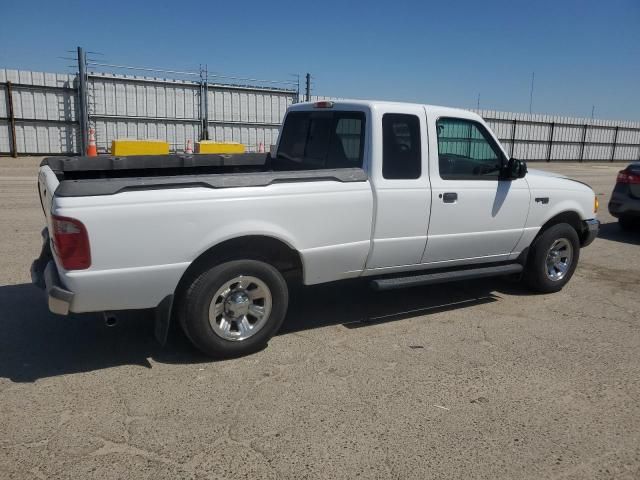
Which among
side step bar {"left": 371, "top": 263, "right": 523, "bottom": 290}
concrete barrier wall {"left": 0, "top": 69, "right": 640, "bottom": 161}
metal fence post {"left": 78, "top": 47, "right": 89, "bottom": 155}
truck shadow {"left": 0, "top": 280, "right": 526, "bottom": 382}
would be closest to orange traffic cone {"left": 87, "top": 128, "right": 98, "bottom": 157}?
metal fence post {"left": 78, "top": 47, "right": 89, "bottom": 155}

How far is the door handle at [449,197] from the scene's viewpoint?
207 inches

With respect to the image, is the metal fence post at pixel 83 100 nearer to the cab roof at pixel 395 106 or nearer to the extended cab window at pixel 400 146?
the cab roof at pixel 395 106

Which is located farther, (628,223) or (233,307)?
(628,223)

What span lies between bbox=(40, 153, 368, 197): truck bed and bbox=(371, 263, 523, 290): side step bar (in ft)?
3.13

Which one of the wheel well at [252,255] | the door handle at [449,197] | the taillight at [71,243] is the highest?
the door handle at [449,197]

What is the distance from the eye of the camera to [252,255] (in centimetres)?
448

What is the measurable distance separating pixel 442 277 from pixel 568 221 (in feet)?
6.86

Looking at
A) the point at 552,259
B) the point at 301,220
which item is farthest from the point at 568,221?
the point at 301,220

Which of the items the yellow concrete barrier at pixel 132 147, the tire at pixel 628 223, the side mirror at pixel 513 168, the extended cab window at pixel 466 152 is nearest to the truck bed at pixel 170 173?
the extended cab window at pixel 466 152

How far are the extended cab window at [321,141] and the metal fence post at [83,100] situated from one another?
15.3 m

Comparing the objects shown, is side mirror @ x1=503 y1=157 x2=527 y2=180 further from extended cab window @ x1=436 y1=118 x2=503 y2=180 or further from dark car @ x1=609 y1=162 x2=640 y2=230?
dark car @ x1=609 y1=162 x2=640 y2=230

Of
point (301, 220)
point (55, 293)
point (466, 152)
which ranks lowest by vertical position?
point (55, 293)

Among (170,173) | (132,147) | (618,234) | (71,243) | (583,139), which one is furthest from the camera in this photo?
(583,139)

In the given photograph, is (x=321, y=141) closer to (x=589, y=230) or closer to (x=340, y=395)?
(x=340, y=395)
